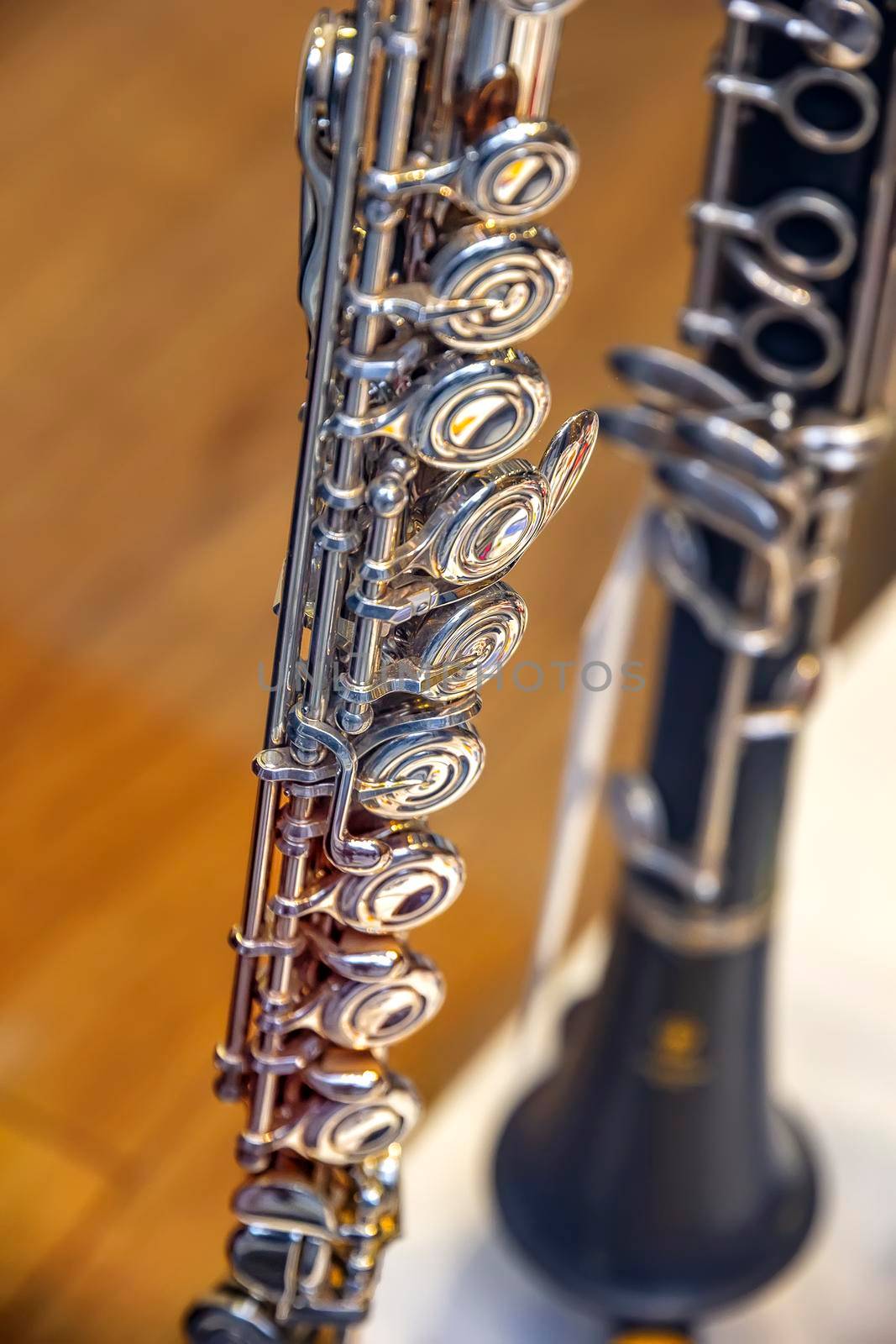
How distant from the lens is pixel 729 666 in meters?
0.54

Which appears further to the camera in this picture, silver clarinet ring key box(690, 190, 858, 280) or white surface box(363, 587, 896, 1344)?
white surface box(363, 587, 896, 1344)

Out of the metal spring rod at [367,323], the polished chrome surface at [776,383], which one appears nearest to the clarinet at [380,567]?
the metal spring rod at [367,323]

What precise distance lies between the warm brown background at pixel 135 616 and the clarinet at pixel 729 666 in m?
0.18

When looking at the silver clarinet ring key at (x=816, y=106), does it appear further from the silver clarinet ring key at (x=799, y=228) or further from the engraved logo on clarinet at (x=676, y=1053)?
the engraved logo on clarinet at (x=676, y=1053)

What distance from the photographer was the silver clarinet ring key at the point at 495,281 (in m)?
0.25

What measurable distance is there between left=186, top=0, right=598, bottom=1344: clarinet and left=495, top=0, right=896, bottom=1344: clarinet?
202 mm

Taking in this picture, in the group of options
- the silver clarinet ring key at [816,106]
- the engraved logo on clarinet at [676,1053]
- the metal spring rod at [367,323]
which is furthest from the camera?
the engraved logo on clarinet at [676,1053]

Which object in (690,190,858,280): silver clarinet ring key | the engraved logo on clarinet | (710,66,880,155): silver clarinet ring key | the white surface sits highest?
(710,66,880,155): silver clarinet ring key

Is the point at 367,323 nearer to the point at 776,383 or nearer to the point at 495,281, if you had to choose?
the point at 495,281

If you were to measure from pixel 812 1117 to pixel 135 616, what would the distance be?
42 centimetres

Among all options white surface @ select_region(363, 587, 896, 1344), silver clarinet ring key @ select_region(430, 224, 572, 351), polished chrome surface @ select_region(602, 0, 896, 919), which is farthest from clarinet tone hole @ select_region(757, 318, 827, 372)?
silver clarinet ring key @ select_region(430, 224, 572, 351)

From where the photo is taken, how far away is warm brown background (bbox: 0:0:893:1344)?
2.22ft

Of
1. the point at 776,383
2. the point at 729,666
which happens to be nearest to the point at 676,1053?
the point at 729,666

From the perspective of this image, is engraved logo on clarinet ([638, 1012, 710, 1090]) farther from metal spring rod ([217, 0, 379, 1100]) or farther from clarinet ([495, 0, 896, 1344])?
metal spring rod ([217, 0, 379, 1100])
